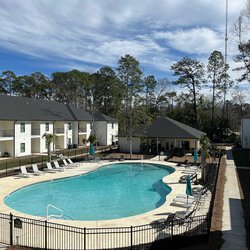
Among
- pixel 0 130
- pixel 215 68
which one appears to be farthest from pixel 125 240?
pixel 215 68

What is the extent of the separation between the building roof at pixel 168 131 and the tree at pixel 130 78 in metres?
4.19

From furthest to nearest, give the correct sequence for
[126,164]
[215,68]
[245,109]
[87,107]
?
1. [245,109]
2. [87,107]
3. [215,68]
4. [126,164]

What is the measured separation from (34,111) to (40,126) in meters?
2.42

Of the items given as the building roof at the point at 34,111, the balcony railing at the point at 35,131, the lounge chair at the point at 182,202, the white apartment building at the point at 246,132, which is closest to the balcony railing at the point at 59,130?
the building roof at the point at 34,111

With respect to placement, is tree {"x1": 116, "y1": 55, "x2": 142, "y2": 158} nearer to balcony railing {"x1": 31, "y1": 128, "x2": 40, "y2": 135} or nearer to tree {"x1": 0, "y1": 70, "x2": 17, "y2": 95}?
balcony railing {"x1": 31, "y1": 128, "x2": 40, "y2": 135}

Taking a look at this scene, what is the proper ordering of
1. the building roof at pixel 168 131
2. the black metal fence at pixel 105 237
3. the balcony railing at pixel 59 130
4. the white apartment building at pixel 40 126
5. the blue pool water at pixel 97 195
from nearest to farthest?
the black metal fence at pixel 105 237
the blue pool water at pixel 97 195
the white apartment building at pixel 40 126
the building roof at pixel 168 131
the balcony railing at pixel 59 130

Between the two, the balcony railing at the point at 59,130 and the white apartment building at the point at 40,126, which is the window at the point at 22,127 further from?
the balcony railing at the point at 59,130

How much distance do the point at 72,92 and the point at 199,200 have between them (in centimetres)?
5818

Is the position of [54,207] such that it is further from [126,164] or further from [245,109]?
[245,109]

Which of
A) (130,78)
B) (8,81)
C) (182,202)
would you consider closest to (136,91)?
(130,78)

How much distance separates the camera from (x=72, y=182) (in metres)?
23.6

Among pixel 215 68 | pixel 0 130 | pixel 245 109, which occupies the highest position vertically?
pixel 215 68

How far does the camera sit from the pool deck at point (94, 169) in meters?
13.0

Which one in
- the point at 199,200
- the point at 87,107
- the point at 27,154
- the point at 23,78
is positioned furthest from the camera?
the point at 87,107
